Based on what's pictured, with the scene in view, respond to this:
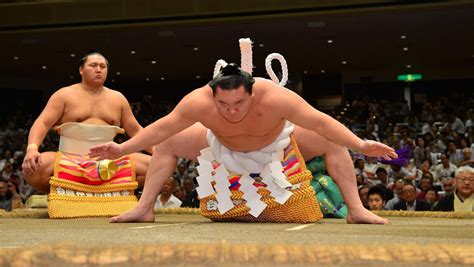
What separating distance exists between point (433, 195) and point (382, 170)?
98 centimetres

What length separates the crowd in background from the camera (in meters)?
4.69

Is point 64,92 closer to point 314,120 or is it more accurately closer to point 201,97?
point 201,97

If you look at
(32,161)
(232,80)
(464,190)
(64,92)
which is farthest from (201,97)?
(464,190)

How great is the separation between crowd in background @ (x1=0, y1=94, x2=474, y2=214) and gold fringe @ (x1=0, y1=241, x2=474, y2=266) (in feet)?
4.79

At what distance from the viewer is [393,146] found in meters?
7.72

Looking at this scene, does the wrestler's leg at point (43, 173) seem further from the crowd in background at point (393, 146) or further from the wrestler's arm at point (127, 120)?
the crowd in background at point (393, 146)

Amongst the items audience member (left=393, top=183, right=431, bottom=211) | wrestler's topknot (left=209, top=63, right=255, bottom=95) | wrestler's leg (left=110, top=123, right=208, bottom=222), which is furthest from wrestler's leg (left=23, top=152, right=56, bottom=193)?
audience member (left=393, top=183, right=431, bottom=211)

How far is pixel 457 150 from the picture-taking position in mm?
6961

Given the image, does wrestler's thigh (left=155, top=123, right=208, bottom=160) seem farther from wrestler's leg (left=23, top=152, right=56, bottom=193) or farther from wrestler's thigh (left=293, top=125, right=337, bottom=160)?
wrestler's leg (left=23, top=152, right=56, bottom=193)

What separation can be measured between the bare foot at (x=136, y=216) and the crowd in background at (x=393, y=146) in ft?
2.83

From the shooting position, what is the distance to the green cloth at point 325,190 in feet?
9.00

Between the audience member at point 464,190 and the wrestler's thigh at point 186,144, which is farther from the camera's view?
the audience member at point 464,190

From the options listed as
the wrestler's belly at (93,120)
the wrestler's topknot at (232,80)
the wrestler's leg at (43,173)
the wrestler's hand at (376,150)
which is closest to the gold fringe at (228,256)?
the wrestler's hand at (376,150)

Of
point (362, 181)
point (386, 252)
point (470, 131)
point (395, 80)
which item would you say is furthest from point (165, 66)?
point (386, 252)
